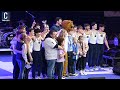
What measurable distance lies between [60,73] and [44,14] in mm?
1161

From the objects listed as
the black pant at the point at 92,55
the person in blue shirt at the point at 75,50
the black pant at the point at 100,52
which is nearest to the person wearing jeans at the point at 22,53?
the person in blue shirt at the point at 75,50

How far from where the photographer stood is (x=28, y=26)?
5.71 meters

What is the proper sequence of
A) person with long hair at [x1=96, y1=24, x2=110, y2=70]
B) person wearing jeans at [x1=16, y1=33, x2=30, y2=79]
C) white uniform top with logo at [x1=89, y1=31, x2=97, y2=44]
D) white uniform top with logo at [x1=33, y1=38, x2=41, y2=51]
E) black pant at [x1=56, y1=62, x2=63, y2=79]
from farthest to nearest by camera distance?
white uniform top with logo at [x1=89, y1=31, x2=97, y2=44] < person with long hair at [x1=96, y1=24, x2=110, y2=70] < black pant at [x1=56, y1=62, x2=63, y2=79] < white uniform top with logo at [x1=33, y1=38, x2=41, y2=51] < person wearing jeans at [x1=16, y1=33, x2=30, y2=79]

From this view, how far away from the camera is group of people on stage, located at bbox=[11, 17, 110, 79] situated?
567 centimetres

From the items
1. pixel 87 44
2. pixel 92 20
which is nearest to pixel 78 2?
pixel 92 20

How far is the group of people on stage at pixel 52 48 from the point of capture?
5672mm

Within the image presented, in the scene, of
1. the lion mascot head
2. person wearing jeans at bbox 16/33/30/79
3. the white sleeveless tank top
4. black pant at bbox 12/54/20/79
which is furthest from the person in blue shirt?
black pant at bbox 12/54/20/79

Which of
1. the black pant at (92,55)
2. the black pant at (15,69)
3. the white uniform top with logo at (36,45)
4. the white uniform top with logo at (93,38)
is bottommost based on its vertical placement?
Answer: the black pant at (15,69)

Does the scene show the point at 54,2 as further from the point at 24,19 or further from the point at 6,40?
the point at 6,40

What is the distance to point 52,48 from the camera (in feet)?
18.8

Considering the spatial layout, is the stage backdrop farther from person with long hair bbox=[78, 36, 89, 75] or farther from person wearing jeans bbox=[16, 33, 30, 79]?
person wearing jeans bbox=[16, 33, 30, 79]

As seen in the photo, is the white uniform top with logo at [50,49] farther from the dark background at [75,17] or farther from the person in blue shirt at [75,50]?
the person in blue shirt at [75,50]

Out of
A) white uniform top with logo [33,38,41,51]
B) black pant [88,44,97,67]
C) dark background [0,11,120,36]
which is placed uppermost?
dark background [0,11,120,36]

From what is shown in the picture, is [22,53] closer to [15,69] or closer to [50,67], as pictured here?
[15,69]
